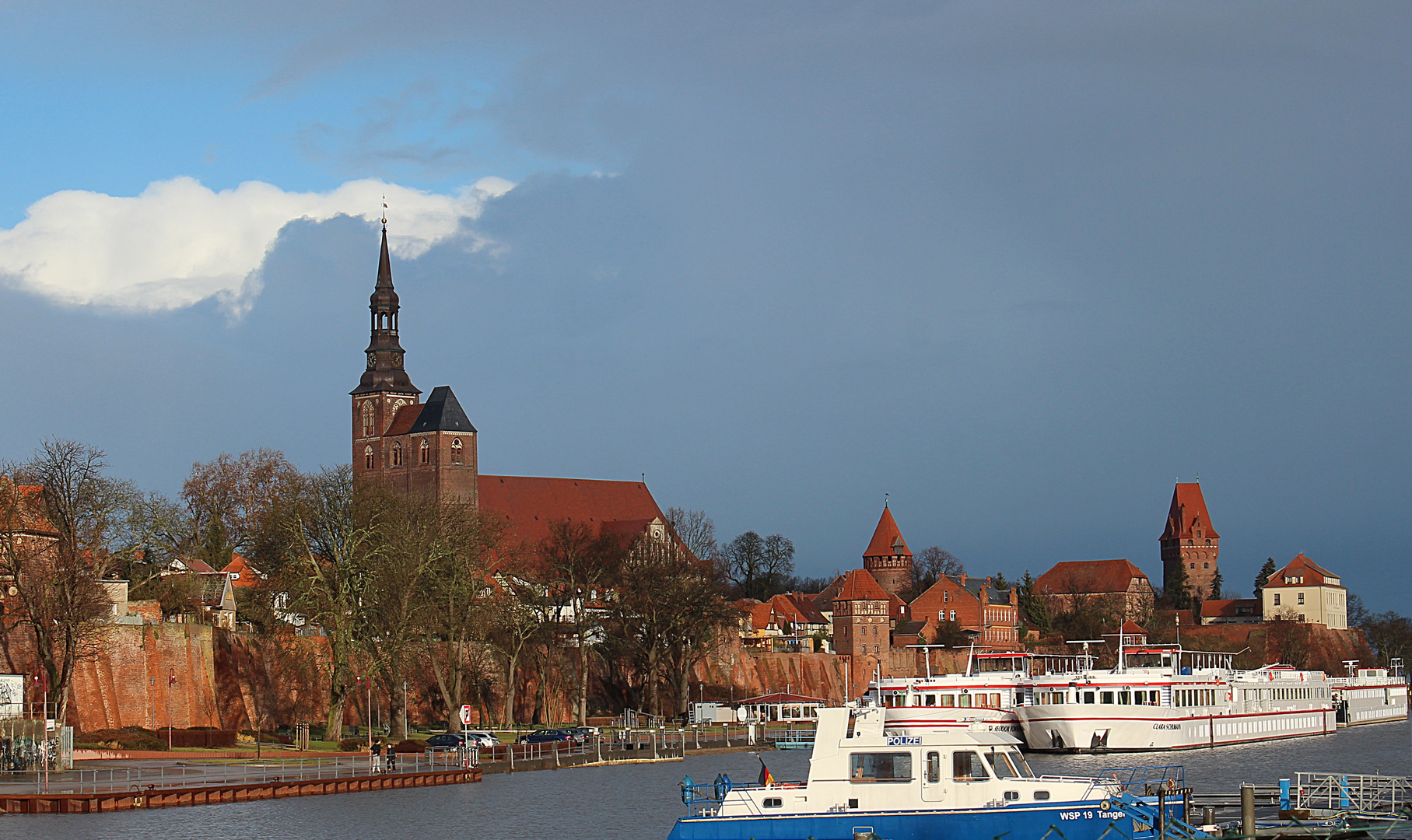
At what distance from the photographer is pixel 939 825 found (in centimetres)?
3600

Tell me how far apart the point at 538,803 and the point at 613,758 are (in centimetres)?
2117

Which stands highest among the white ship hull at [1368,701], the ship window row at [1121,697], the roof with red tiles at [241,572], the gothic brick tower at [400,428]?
the gothic brick tower at [400,428]

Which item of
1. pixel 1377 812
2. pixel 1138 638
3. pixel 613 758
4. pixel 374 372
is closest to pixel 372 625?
pixel 613 758

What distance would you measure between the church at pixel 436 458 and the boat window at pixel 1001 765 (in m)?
103

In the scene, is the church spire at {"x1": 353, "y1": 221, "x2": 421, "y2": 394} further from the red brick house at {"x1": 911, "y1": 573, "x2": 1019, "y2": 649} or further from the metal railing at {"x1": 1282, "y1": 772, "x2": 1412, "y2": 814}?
the metal railing at {"x1": 1282, "y1": 772, "x2": 1412, "y2": 814}

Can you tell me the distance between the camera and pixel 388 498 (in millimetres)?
101250

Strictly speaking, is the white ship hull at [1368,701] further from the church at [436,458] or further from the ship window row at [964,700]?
the church at [436,458]

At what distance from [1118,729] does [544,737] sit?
29858mm

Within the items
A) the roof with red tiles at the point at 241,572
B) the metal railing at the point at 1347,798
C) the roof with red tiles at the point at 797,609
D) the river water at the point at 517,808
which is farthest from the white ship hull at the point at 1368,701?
Result: the metal railing at the point at 1347,798

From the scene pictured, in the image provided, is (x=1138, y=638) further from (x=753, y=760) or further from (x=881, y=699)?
(x=753, y=760)

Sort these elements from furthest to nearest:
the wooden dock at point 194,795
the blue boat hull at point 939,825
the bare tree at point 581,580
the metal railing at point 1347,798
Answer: the bare tree at point 581,580, the wooden dock at point 194,795, the metal railing at point 1347,798, the blue boat hull at point 939,825

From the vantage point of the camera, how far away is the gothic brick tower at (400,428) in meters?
141

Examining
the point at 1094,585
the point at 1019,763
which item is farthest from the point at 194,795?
the point at 1094,585

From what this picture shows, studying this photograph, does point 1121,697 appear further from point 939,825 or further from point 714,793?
point 714,793
